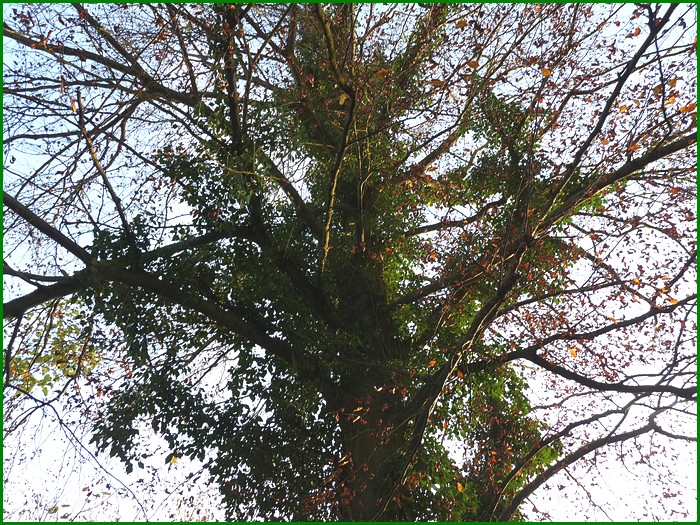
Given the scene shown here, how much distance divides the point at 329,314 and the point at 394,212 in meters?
1.94

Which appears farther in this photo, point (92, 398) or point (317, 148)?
point (317, 148)

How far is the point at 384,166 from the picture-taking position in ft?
25.5

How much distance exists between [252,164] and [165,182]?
127 centimetres

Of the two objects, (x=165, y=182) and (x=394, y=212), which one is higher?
(x=394, y=212)

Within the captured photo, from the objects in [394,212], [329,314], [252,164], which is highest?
[394,212]

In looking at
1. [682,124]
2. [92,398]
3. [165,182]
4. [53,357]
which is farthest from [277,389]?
[682,124]

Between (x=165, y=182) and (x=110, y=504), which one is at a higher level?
(x=165, y=182)

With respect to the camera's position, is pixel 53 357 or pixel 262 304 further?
pixel 53 357

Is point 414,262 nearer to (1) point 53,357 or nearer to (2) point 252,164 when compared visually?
(2) point 252,164

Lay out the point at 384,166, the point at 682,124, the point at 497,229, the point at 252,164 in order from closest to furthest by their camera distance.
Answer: the point at 682,124
the point at 252,164
the point at 497,229
the point at 384,166

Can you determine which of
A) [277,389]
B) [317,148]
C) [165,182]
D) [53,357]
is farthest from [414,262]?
[53,357]

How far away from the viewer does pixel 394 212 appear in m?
7.93

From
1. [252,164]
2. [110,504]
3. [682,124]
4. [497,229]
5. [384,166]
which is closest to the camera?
[682,124]

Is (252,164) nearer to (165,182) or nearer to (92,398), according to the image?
(165,182)
